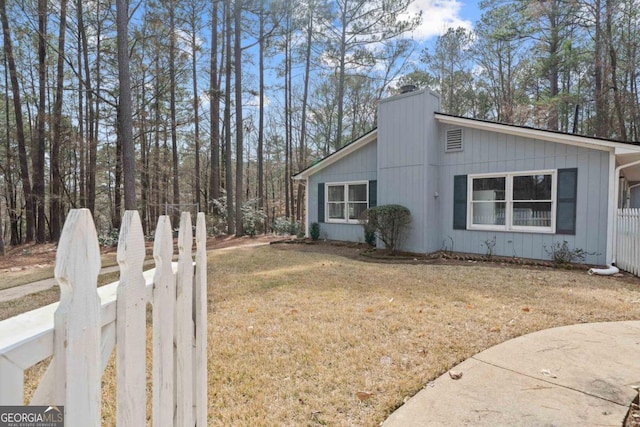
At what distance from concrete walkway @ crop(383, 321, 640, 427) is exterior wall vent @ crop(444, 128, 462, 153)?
21.1 ft

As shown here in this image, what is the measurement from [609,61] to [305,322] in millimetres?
16669

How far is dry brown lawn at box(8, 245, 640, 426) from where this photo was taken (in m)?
2.16

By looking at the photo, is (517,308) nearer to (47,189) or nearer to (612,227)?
(612,227)

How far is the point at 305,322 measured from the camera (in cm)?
354

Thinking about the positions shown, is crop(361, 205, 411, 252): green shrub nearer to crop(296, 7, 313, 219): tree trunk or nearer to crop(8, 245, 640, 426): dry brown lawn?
crop(8, 245, 640, 426): dry brown lawn

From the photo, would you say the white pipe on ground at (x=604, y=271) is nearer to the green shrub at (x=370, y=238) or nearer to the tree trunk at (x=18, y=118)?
the green shrub at (x=370, y=238)

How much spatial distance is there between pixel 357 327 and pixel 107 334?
2721mm

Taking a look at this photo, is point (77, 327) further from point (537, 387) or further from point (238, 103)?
point (238, 103)

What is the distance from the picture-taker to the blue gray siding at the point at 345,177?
10602mm

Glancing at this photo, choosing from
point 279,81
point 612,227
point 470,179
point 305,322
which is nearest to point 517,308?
point 305,322

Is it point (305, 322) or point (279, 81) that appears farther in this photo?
point (279, 81)

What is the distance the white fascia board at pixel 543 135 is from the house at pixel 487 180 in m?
0.02

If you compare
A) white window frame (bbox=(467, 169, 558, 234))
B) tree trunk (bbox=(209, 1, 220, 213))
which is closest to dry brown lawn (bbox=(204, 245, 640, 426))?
white window frame (bbox=(467, 169, 558, 234))

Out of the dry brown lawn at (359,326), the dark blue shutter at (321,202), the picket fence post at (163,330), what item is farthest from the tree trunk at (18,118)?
the picket fence post at (163,330)
